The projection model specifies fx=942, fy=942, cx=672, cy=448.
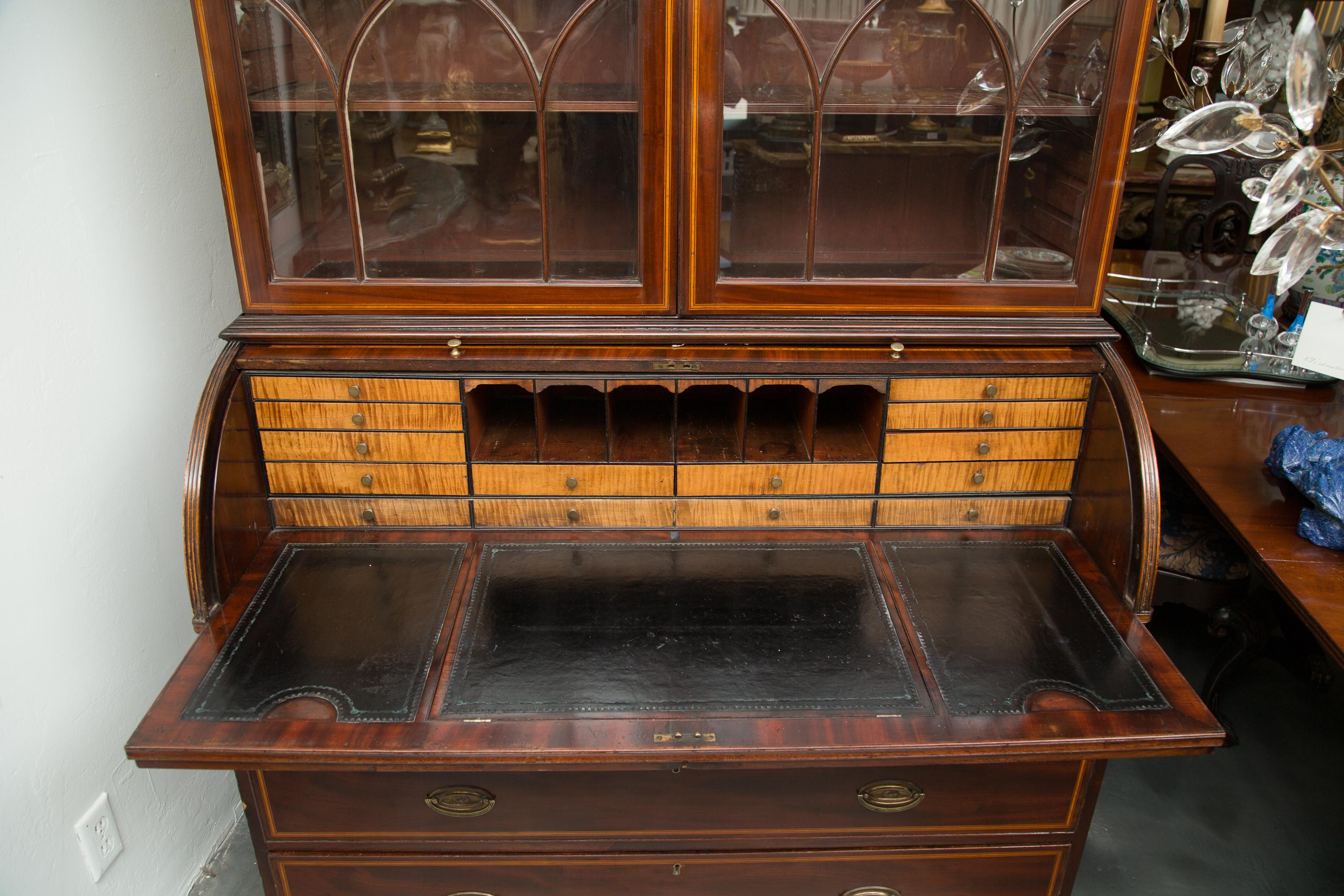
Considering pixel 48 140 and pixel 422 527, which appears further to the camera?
pixel 422 527

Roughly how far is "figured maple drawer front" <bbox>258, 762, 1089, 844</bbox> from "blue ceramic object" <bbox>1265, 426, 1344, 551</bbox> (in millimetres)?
608

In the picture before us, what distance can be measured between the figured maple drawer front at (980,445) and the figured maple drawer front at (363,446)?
2.46 ft

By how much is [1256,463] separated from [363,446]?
1.68 meters

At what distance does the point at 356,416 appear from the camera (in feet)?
5.19

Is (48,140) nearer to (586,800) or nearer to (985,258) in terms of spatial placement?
(586,800)

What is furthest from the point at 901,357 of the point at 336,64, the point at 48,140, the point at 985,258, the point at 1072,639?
the point at 48,140

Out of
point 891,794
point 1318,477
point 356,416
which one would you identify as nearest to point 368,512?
point 356,416

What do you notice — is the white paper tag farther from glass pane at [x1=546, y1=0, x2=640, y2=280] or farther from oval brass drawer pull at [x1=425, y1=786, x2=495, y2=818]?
oval brass drawer pull at [x1=425, y1=786, x2=495, y2=818]

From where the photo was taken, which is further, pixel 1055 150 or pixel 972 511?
pixel 972 511

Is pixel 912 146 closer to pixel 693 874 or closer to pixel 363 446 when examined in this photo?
pixel 363 446

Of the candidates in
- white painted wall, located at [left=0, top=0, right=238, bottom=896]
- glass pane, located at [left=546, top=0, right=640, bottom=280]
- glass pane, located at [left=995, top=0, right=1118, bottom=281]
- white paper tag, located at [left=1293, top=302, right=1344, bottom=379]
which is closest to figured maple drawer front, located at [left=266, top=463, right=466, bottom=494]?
white painted wall, located at [left=0, top=0, right=238, bottom=896]

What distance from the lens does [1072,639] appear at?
145 cm

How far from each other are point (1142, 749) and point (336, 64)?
5.02 ft

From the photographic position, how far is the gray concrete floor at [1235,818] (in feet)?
6.26
